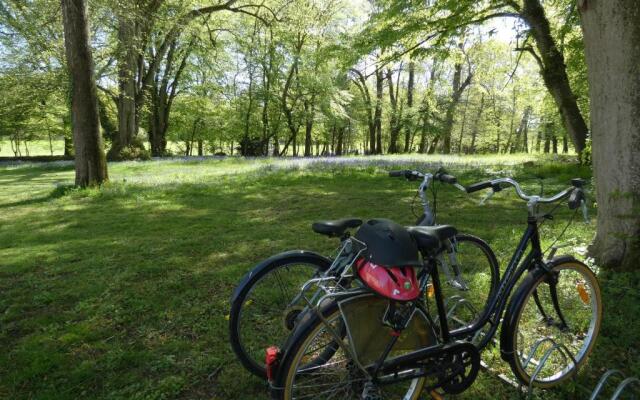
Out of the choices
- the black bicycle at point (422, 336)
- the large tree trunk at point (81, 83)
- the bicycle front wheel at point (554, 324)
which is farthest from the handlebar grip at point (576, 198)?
the large tree trunk at point (81, 83)

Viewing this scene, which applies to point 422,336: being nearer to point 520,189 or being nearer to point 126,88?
point 520,189

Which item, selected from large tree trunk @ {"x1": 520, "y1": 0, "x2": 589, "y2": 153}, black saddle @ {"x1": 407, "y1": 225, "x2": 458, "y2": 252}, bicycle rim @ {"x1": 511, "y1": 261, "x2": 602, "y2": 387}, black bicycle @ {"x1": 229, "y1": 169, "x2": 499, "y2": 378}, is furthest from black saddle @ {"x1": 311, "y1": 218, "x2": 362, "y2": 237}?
large tree trunk @ {"x1": 520, "y1": 0, "x2": 589, "y2": 153}

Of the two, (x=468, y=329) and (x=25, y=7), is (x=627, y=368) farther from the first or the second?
(x=25, y=7)

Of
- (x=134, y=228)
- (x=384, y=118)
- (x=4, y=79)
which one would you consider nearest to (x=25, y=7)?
(x=4, y=79)

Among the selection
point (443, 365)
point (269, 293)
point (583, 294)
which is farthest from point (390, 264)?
point (583, 294)

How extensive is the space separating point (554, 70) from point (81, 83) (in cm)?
1328

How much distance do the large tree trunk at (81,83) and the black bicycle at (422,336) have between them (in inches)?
379

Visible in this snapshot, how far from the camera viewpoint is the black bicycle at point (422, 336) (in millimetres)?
2094

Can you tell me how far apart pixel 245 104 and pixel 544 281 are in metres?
32.7

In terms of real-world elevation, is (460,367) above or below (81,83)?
below

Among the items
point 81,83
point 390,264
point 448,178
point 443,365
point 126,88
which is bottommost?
point 443,365

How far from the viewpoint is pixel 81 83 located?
31.0 feet

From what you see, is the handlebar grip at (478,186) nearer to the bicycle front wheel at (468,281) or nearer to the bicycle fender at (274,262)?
the bicycle front wheel at (468,281)

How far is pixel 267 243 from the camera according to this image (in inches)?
237
